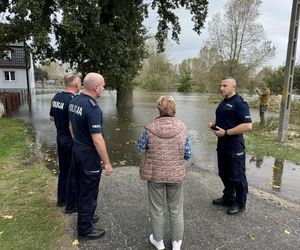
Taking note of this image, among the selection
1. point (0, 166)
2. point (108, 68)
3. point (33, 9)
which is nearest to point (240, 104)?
point (0, 166)

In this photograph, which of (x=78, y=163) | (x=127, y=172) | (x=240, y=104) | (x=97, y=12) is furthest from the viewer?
(x=97, y=12)

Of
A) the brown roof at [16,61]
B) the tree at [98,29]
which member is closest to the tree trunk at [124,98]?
the tree at [98,29]

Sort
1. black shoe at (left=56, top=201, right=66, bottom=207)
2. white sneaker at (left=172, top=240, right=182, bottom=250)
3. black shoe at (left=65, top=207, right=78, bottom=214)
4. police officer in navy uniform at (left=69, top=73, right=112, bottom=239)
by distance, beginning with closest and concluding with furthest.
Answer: police officer in navy uniform at (left=69, top=73, right=112, bottom=239), white sneaker at (left=172, top=240, right=182, bottom=250), black shoe at (left=65, top=207, right=78, bottom=214), black shoe at (left=56, top=201, right=66, bottom=207)

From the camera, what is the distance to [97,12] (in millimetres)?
13633

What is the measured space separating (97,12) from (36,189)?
9.91 metres

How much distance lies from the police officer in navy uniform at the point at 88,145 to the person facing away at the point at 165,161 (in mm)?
520

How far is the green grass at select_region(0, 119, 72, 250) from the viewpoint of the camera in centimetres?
397

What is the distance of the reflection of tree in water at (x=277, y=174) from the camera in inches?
259

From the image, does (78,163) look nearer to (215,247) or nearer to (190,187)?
(215,247)

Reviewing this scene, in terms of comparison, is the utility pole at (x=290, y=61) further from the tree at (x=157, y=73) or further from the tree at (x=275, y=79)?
the tree at (x=157, y=73)

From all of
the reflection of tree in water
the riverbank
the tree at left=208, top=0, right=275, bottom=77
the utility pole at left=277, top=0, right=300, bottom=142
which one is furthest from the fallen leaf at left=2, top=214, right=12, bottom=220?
the tree at left=208, top=0, right=275, bottom=77

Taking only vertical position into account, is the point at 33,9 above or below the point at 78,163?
above

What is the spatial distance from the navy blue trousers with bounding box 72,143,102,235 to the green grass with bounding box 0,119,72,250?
0.32 metres

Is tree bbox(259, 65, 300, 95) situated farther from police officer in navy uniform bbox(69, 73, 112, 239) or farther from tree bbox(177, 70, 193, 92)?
police officer in navy uniform bbox(69, 73, 112, 239)
